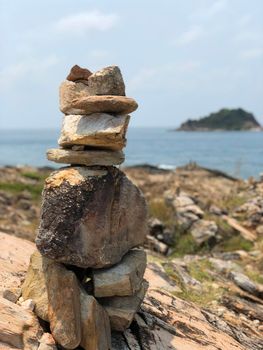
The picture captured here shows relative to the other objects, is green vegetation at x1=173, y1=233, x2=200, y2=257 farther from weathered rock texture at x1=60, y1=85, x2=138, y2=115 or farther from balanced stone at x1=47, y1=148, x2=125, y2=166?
weathered rock texture at x1=60, y1=85, x2=138, y2=115

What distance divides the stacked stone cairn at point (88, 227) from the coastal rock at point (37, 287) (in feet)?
0.05

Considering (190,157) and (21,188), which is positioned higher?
(21,188)

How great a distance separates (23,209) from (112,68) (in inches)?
722

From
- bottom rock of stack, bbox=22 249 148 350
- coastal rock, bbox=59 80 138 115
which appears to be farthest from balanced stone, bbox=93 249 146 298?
coastal rock, bbox=59 80 138 115

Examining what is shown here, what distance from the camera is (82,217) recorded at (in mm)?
7535

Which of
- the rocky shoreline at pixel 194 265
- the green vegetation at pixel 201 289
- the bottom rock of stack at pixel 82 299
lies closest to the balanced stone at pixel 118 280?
the bottom rock of stack at pixel 82 299

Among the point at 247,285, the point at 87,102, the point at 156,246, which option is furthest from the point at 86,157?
the point at 156,246

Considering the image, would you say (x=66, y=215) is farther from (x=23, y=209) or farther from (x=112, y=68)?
(x=23, y=209)

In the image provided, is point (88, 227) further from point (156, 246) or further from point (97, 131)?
point (156, 246)

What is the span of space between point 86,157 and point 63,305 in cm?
219

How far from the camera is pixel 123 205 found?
8242mm

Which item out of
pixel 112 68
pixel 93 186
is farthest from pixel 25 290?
pixel 112 68

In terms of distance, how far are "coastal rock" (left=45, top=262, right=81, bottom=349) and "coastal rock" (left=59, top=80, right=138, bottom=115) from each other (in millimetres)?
2400

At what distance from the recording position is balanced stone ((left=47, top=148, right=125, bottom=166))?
7.80m
